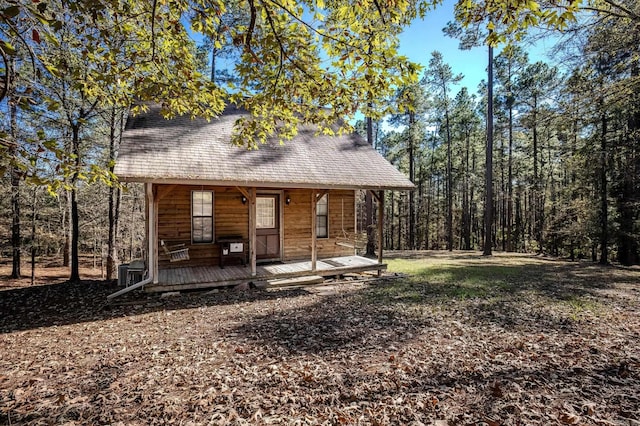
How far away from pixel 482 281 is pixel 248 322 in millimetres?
7441

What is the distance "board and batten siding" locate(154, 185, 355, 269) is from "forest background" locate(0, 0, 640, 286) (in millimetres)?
2143

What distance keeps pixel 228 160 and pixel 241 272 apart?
128 inches

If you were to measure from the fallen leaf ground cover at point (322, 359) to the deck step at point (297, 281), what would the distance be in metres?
0.80

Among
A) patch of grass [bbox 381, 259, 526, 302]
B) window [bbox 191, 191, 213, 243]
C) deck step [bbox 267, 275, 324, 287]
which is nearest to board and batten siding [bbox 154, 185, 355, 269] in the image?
window [bbox 191, 191, 213, 243]

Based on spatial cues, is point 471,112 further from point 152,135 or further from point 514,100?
point 152,135

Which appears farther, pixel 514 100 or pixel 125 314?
pixel 514 100

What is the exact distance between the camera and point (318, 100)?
15.2ft

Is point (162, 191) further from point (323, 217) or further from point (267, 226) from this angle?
point (323, 217)

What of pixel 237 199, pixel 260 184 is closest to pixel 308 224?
pixel 237 199

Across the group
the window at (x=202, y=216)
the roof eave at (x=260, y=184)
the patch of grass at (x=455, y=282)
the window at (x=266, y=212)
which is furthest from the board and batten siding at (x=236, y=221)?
the patch of grass at (x=455, y=282)

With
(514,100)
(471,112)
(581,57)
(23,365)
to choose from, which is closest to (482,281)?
(581,57)

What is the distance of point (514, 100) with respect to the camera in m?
22.7

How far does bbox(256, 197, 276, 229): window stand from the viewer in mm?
10672

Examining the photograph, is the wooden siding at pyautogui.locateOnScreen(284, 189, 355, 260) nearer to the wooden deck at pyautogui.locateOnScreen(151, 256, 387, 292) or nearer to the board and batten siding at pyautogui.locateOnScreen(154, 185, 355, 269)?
the board and batten siding at pyautogui.locateOnScreen(154, 185, 355, 269)
